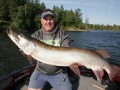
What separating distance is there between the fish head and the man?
574 mm

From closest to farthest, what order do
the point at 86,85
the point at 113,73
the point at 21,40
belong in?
1. the point at 21,40
2. the point at 113,73
3. the point at 86,85

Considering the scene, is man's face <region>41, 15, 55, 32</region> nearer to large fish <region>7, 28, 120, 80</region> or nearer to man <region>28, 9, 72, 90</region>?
man <region>28, 9, 72, 90</region>

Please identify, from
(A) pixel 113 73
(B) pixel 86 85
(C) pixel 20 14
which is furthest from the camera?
(C) pixel 20 14

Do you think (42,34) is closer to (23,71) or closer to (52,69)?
(52,69)

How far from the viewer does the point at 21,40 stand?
300 centimetres

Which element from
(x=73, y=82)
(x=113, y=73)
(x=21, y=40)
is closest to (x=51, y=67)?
(x=21, y=40)

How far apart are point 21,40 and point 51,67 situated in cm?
89

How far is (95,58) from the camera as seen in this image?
3098 millimetres

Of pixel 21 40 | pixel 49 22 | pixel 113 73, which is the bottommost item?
pixel 113 73

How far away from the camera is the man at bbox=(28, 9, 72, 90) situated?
11.4 feet

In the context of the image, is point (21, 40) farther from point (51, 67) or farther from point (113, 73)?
point (113, 73)

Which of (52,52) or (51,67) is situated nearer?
(52,52)

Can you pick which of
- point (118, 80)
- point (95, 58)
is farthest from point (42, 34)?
point (118, 80)

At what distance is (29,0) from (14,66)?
61.8 metres
